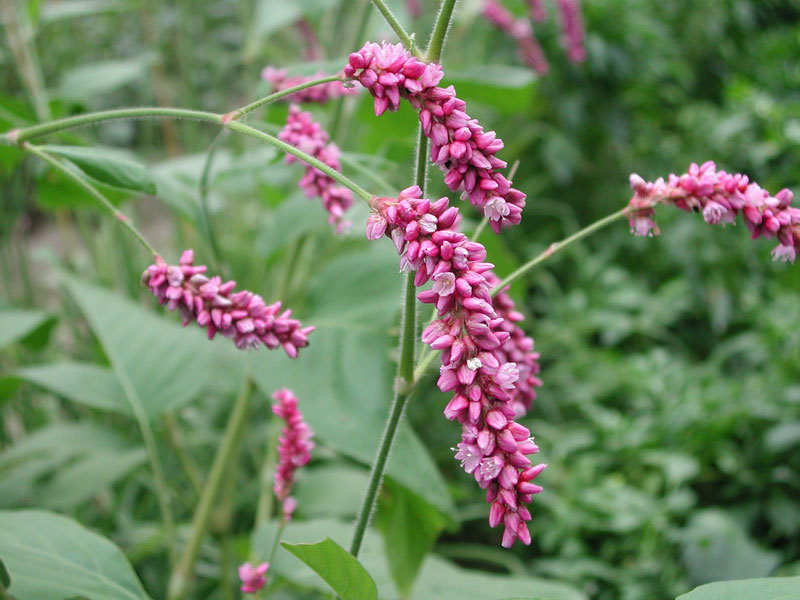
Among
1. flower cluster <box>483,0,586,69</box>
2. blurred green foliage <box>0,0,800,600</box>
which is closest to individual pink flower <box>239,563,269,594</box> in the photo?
blurred green foliage <box>0,0,800,600</box>

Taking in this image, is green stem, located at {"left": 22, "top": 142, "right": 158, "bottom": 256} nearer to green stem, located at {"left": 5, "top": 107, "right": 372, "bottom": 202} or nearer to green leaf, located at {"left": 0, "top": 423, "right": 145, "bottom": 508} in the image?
green stem, located at {"left": 5, "top": 107, "right": 372, "bottom": 202}

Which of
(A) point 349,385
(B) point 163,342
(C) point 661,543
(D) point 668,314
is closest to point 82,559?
(A) point 349,385

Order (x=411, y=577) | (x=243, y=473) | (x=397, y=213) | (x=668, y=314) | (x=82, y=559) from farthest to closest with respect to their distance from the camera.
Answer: (x=668, y=314) → (x=243, y=473) → (x=411, y=577) → (x=82, y=559) → (x=397, y=213)

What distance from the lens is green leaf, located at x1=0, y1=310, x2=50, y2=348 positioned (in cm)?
111

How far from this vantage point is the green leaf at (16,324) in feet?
3.65

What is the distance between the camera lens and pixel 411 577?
0.91 m

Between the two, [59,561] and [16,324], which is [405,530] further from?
[16,324]

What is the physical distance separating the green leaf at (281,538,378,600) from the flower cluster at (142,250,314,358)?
0.14 m

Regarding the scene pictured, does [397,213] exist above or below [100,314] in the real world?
below

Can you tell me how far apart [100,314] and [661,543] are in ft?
3.47

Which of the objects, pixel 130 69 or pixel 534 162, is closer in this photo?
pixel 130 69

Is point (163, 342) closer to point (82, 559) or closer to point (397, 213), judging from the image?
point (82, 559)

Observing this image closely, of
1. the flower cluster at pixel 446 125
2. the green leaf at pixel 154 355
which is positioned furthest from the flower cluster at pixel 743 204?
the green leaf at pixel 154 355

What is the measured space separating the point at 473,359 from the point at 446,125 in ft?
0.51
